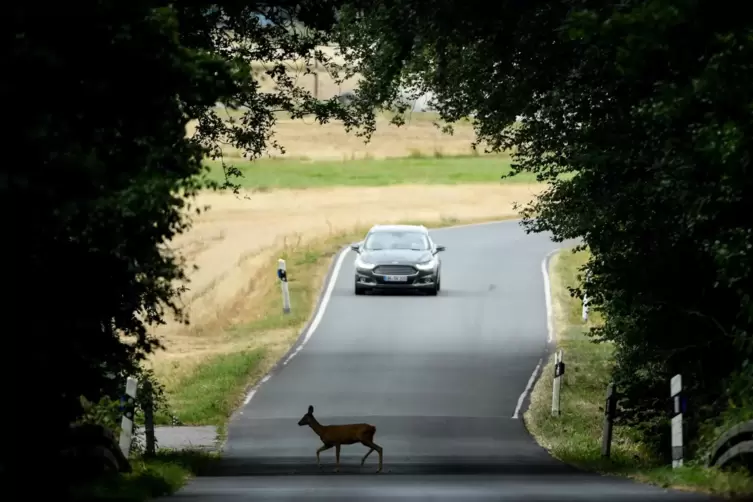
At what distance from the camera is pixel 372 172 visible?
92438 millimetres

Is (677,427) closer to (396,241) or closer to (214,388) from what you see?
(214,388)

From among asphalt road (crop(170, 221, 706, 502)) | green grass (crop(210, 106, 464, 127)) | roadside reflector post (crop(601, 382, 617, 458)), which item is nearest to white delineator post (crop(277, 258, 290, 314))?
asphalt road (crop(170, 221, 706, 502))

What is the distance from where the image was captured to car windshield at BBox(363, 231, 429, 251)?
40625mm

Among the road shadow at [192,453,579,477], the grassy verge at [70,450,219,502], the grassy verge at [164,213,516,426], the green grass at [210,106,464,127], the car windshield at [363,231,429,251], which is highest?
the green grass at [210,106,464,127]

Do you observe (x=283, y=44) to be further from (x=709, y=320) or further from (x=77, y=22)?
(x=77, y=22)

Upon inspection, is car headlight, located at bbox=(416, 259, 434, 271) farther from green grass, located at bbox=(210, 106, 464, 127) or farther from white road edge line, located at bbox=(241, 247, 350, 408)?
green grass, located at bbox=(210, 106, 464, 127)

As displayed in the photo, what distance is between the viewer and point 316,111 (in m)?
21.7

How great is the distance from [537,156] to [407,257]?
17211 mm

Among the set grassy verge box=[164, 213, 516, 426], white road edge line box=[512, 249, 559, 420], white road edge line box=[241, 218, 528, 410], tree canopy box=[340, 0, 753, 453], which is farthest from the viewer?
white road edge line box=[241, 218, 528, 410]

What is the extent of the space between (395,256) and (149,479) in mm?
25497

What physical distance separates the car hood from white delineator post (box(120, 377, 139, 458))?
2290 centimetres

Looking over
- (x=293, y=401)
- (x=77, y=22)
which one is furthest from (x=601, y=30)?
(x=293, y=401)

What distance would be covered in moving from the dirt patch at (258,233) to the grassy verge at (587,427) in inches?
142

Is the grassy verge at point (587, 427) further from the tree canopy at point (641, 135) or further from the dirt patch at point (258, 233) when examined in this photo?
the dirt patch at point (258, 233)
